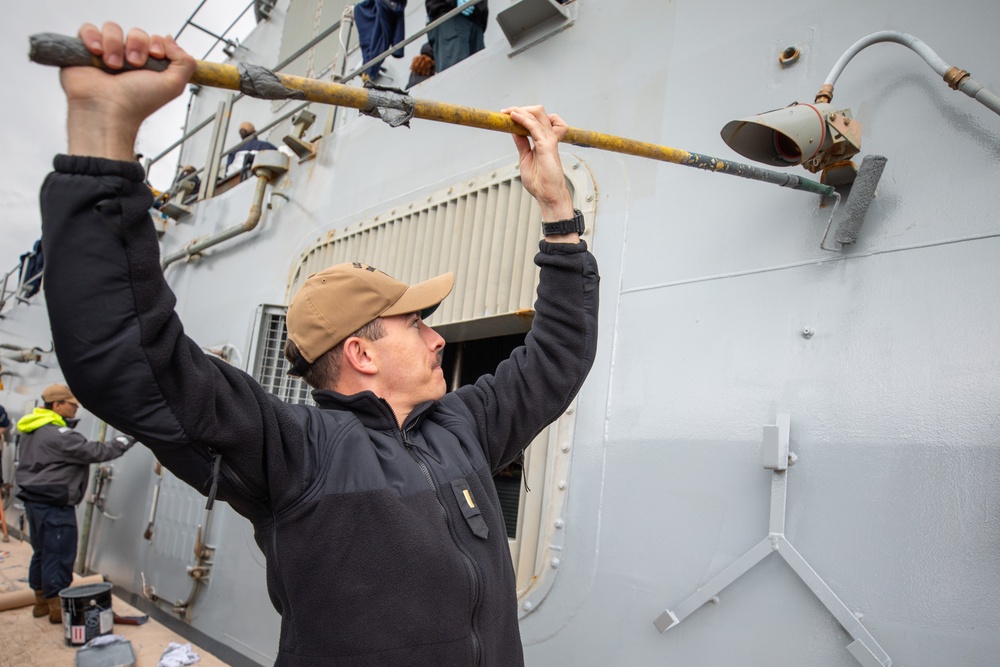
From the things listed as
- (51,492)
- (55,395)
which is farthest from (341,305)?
(55,395)

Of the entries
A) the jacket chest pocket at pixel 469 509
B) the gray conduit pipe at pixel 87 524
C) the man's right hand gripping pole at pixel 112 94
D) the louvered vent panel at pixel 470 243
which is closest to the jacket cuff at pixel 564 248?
the jacket chest pocket at pixel 469 509

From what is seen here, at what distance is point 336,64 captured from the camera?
520 centimetres

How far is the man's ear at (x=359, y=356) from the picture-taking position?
158cm

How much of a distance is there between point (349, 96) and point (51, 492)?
5.14 m

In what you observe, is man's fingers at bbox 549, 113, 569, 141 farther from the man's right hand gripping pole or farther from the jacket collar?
the man's right hand gripping pole

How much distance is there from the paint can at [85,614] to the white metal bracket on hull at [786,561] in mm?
3823

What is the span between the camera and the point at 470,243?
3.25 meters

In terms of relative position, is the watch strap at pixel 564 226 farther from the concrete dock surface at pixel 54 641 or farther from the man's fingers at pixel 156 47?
the concrete dock surface at pixel 54 641

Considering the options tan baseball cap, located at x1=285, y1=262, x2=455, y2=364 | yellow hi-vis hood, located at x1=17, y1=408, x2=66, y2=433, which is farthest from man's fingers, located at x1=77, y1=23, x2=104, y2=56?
yellow hi-vis hood, located at x1=17, y1=408, x2=66, y2=433

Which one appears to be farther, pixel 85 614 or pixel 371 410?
pixel 85 614

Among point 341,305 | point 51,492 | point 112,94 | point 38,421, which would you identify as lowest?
point 51,492

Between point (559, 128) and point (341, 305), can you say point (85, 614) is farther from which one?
point (559, 128)

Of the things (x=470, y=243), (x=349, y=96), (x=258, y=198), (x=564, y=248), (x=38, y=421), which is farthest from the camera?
(x=38, y=421)

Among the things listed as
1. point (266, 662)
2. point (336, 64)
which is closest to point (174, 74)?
point (266, 662)
